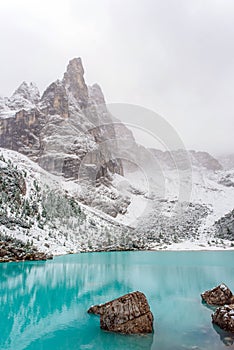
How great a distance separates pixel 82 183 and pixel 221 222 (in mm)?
91035

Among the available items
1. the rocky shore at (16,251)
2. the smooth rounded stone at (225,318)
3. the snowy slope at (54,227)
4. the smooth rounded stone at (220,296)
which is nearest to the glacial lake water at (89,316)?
the smooth rounded stone at (225,318)

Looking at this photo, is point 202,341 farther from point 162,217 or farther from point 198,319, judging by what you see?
point 162,217

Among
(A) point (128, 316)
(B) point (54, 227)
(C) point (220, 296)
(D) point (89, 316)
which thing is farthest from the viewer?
(B) point (54, 227)

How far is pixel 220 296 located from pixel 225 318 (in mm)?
6371

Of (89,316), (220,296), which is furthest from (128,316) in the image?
(220,296)

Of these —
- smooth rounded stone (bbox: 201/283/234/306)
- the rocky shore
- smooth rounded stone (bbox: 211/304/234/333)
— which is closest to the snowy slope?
the rocky shore

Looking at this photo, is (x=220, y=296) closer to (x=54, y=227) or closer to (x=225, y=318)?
(x=225, y=318)

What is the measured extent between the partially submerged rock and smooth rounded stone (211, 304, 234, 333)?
407cm

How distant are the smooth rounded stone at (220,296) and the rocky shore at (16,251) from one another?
44.8 m

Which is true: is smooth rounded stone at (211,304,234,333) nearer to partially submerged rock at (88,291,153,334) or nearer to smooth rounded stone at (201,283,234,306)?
partially submerged rock at (88,291,153,334)

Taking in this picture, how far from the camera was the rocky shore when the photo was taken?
190 ft

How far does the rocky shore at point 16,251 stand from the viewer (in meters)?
57.8

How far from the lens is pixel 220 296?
2214 centimetres

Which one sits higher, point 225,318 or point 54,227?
point 54,227
